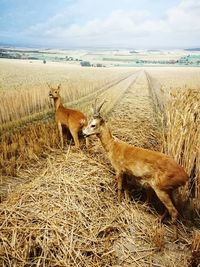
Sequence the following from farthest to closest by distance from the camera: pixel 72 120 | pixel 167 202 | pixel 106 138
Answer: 1. pixel 72 120
2. pixel 106 138
3. pixel 167 202

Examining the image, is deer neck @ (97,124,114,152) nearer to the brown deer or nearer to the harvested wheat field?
the brown deer

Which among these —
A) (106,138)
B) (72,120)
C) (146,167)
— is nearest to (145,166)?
(146,167)

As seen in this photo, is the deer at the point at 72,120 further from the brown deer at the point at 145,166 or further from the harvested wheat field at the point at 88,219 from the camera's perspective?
the brown deer at the point at 145,166

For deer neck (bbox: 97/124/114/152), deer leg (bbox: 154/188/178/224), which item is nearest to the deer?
deer neck (bbox: 97/124/114/152)

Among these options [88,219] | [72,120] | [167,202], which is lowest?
[88,219]

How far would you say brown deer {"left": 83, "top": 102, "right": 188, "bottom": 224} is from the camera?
4.04 metres

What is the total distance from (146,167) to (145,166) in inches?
0.7

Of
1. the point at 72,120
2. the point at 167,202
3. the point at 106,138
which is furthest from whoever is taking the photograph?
the point at 72,120

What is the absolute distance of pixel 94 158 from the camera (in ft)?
18.4

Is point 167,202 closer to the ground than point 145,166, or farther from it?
closer to the ground

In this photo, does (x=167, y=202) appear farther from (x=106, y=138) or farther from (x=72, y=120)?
(x=72, y=120)

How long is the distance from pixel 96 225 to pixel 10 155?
3.16 meters

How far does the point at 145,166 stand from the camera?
13.8 ft

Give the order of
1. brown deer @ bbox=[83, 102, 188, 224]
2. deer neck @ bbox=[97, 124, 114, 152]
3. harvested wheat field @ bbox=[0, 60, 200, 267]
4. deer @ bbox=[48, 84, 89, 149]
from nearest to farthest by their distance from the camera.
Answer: harvested wheat field @ bbox=[0, 60, 200, 267]
brown deer @ bbox=[83, 102, 188, 224]
deer neck @ bbox=[97, 124, 114, 152]
deer @ bbox=[48, 84, 89, 149]
